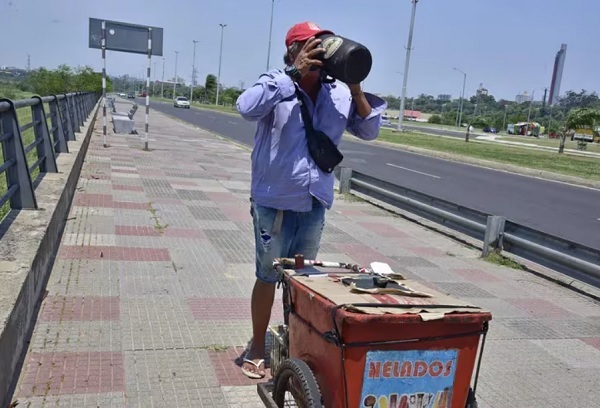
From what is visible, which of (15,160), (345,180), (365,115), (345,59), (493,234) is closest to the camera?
(345,59)

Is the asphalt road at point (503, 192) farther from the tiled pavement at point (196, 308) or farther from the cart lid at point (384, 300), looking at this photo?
the cart lid at point (384, 300)

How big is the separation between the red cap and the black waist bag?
0.27 m

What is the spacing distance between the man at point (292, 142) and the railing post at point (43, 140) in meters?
4.71

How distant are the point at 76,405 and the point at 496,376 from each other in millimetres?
2627

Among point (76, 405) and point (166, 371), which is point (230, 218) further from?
point (76, 405)

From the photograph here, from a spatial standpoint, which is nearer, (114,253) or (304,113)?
(304,113)

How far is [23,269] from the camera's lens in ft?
12.4

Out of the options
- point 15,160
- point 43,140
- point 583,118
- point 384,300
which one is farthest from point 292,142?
point 583,118

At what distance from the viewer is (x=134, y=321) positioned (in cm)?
423

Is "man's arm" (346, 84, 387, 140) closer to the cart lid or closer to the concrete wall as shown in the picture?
the cart lid

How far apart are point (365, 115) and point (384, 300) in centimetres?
126

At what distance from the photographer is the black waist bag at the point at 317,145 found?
320 centimetres

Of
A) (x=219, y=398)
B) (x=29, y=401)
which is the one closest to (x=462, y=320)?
(x=219, y=398)

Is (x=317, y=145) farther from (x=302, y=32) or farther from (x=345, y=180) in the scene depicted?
(x=345, y=180)
